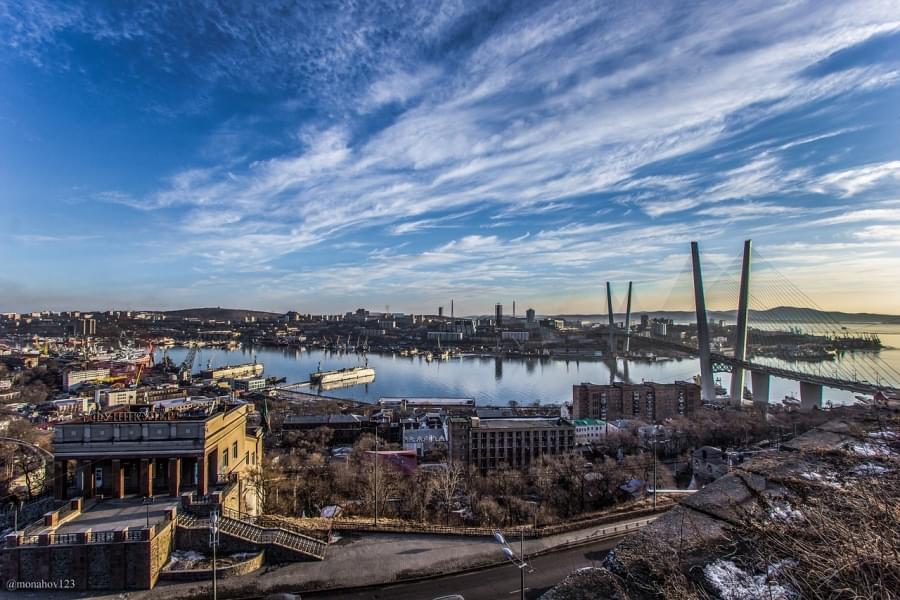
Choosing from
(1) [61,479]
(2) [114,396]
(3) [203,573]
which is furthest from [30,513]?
(2) [114,396]

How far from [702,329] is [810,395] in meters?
2.89

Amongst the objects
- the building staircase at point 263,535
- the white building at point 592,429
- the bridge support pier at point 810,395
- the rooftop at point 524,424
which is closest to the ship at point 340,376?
the rooftop at point 524,424

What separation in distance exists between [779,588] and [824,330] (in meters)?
18.2

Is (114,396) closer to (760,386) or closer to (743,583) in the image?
(743,583)

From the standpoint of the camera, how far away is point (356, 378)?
26.0m

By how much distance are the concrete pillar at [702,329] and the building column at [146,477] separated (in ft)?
43.1

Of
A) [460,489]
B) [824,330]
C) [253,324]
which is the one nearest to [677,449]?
[460,489]

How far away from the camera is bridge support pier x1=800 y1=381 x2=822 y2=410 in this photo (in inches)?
463

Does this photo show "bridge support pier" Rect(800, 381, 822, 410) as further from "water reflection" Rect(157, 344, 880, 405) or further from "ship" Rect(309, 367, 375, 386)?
"ship" Rect(309, 367, 375, 386)

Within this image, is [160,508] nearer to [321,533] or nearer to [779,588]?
[321,533]

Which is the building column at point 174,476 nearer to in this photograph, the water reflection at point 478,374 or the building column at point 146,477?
the building column at point 146,477

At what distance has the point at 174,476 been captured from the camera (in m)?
3.66

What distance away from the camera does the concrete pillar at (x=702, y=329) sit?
13.0 m

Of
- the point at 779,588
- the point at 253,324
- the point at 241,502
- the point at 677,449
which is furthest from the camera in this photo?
the point at 253,324
